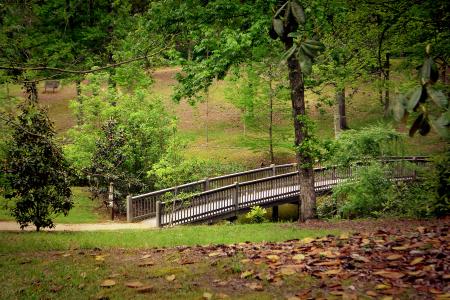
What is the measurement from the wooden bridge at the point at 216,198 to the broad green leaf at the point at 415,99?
1612cm

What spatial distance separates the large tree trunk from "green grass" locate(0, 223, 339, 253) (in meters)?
1.44

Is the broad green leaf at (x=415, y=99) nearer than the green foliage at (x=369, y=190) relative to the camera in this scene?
Yes

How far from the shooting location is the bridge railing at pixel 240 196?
63.2 feet

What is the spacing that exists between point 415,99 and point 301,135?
12.7 metres

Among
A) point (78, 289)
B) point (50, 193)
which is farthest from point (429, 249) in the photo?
point (50, 193)

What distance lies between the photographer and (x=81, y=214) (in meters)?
21.5

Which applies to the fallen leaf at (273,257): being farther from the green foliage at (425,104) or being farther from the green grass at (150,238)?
the green foliage at (425,104)

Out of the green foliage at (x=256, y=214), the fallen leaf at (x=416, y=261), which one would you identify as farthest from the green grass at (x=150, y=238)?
the fallen leaf at (x=416, y=261)

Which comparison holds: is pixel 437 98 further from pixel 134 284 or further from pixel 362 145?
pixel 362 145

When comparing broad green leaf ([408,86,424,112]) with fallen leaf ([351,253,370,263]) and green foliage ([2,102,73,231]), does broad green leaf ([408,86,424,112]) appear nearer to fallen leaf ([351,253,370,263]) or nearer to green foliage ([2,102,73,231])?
fallen leaf ([351,253,370,263])

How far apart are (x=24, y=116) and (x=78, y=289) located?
7366mm

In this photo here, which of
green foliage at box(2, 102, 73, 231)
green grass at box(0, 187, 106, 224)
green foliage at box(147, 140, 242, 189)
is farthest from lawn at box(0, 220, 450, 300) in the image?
green foliage at box(147, 140, 242, 189)

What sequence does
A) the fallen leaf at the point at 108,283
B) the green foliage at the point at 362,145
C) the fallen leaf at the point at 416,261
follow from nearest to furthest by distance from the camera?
the fallen leaf at the point at 416,261
the fallen leaf at the point at 108,283
the green foliage at the point at 362,145

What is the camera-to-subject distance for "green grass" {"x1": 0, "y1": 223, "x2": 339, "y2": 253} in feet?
39.1
